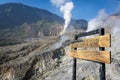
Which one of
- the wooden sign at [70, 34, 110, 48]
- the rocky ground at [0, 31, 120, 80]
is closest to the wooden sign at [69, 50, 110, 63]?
the wooden sign at [70, 34, 110, 48]

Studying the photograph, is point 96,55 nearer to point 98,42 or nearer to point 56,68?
point 98,42

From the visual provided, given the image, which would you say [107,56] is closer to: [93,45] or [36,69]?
[93,45]

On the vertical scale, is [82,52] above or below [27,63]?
above

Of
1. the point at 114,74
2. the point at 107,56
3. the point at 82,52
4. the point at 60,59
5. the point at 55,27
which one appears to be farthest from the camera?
the point at 55,27

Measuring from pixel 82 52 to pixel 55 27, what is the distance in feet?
503

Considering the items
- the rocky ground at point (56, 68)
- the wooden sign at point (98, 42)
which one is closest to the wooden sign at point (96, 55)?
the wooden sign at point (98, 42)

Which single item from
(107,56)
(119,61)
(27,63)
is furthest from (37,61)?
(107,56)

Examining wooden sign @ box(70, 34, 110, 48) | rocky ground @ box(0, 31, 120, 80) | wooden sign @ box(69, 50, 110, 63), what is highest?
wooden sign @ box(70, 34, 110, 48)

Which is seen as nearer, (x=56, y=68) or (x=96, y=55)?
(x=96, y=55)

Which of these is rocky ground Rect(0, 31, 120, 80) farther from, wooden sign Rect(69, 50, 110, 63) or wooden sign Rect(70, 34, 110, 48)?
wooden sign Rect(70, 34, 110, 48)

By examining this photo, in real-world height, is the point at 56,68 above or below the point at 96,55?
below

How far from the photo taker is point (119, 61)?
1488 centimetres

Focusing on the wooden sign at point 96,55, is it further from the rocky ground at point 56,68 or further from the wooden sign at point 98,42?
the rocky ground at point 56,68

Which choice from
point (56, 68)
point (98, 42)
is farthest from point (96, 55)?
point (56, 68)
